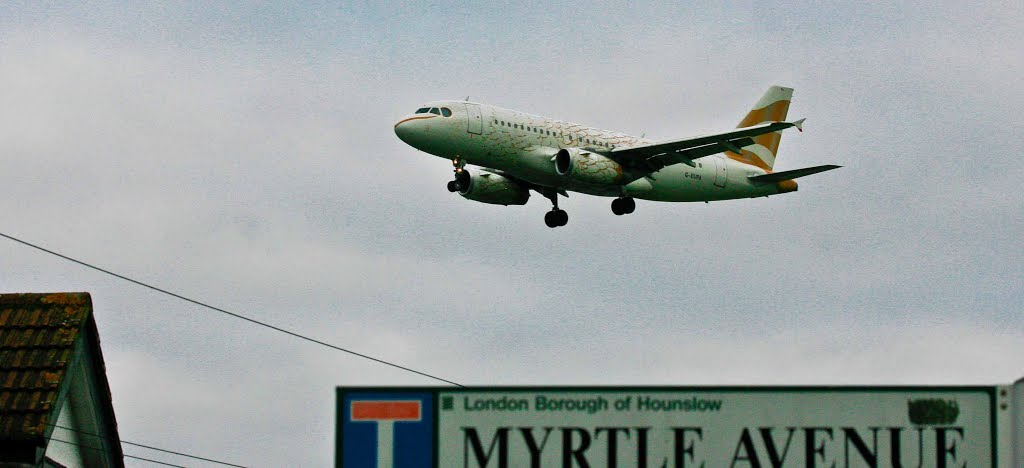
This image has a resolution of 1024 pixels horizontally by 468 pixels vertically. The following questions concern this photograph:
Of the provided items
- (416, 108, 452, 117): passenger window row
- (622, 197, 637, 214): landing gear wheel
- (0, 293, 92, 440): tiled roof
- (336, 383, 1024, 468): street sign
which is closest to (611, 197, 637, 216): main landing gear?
(622, 197, 637, 214): landing gear wheel

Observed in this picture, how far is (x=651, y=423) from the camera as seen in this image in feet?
60.7

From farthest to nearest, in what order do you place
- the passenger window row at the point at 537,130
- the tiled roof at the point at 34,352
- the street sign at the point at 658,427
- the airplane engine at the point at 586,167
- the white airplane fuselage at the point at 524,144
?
the airplane engine at the point at 586,167 < the passenger window row at the point at 537,130 < the white airplane fuselage at the point at 524,144 < the tiled roof at the point at 34,352 < the street sign at the point at 658,427

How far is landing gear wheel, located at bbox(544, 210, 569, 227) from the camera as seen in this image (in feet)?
228

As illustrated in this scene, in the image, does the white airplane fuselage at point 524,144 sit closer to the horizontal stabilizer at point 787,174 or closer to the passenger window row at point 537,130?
the passenger window row at point 537,130

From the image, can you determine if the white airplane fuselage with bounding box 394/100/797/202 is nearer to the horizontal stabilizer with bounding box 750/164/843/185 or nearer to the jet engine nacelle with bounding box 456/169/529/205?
the jet engine nacelle with bounding box 456/169/529/205

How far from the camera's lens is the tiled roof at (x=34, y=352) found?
77.9 ft

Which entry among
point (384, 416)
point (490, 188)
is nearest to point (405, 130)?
point (490, 188)

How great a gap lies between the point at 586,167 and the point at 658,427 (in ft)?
149

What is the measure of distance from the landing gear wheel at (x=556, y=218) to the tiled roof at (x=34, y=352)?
45.1 m

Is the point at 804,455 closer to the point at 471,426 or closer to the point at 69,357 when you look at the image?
the point at 471,426

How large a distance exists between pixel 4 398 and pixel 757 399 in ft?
33.5

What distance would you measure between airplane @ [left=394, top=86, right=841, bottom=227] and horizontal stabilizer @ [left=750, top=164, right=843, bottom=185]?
4 centimetres

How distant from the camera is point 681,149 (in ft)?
218

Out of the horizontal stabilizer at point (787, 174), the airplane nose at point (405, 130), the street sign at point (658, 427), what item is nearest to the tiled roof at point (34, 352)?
the street sign at point (658, 427)
